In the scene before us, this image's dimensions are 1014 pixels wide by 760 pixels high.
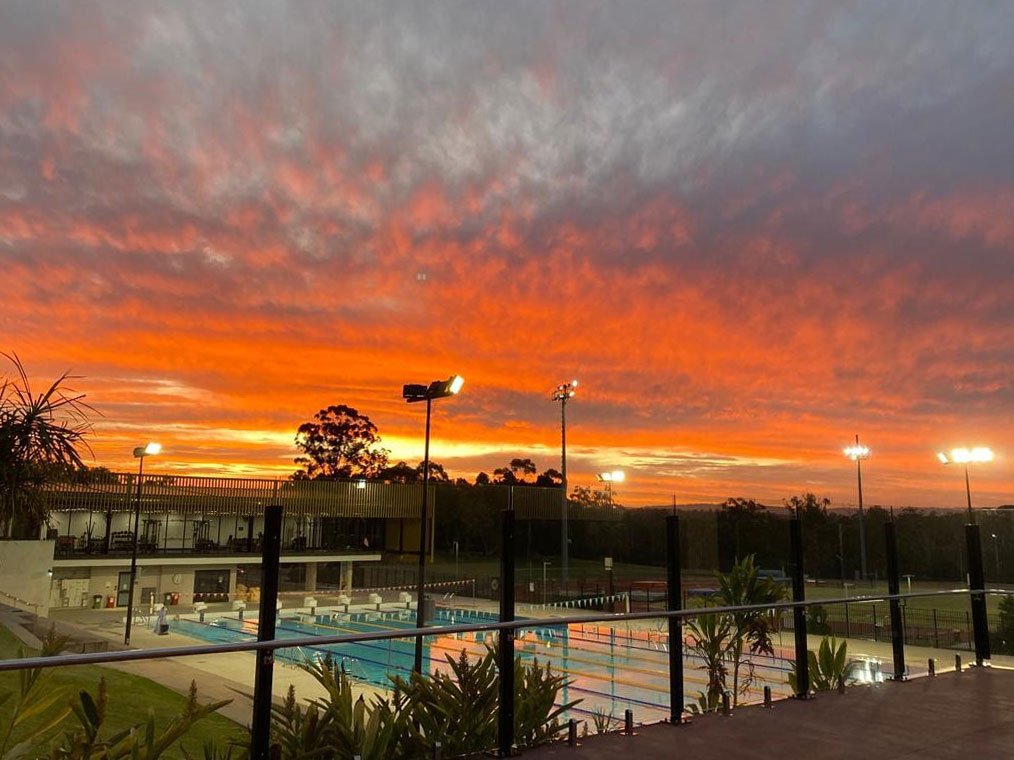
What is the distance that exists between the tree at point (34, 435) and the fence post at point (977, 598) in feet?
30.4

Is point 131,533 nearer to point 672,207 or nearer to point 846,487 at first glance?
point 672,207

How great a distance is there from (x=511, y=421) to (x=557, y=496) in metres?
6.33

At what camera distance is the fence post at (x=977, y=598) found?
6824mm

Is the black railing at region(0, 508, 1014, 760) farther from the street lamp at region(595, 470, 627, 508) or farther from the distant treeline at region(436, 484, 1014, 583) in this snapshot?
the street lamp at region(595, 470, 627, 508)

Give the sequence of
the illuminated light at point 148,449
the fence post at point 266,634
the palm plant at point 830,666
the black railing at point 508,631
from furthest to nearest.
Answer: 1. the illuminated light at point 148,449
2. the palm plant at point 830,666
3. the fence post at point 266,634
4. the black railing at point 508,631

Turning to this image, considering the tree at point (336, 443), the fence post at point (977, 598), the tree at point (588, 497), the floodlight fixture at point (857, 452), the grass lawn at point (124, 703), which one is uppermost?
the tree at point (336, 443)

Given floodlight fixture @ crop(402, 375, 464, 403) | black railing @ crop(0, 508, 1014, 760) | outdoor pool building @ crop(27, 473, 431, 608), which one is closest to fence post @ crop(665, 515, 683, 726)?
black railing @ crop(0, 508, 1014, 760)

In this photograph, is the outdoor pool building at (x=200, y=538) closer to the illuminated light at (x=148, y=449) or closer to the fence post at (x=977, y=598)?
the illuminated light at (x=148, y=449)

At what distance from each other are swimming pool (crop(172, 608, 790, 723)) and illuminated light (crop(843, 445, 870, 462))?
1878cm

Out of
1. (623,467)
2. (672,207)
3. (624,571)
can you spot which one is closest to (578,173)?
→ (672,207)

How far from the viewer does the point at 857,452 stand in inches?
1259

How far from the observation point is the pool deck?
376cm

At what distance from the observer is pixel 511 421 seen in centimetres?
3944

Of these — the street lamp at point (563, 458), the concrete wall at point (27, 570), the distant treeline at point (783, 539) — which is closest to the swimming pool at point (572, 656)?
the distant treeline at point (783, 539)
